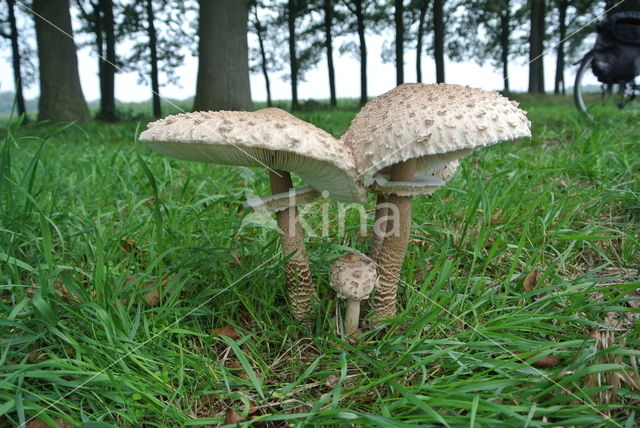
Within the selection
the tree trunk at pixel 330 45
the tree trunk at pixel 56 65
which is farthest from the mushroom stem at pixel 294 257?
the tree trunk at pixel 330 45

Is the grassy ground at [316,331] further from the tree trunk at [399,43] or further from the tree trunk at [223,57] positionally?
the tree trunk at [399,43]

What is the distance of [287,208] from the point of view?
228 cm

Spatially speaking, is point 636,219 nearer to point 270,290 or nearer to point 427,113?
point 427,113

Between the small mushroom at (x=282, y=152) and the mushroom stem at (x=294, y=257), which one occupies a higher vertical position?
the small mushroom at (x=282, y=152)

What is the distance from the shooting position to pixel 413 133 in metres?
1.75

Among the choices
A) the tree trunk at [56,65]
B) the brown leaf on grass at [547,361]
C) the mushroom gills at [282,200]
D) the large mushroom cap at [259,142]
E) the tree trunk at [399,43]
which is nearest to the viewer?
the large mushroom cap at [259,142]

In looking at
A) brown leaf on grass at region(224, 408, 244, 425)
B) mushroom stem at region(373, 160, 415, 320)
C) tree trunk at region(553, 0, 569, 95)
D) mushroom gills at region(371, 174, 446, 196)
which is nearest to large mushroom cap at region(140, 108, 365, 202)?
mushroom gills at region(371, 174, 446, 196)

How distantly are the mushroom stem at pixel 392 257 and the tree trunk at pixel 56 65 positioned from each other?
13.6 meters

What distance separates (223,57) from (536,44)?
17.4 meters

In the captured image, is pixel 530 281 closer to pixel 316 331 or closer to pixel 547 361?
pixel 547 361

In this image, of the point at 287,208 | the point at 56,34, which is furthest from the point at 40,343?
the point at 56,34

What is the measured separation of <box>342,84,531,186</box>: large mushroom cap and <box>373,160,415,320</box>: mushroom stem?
14.7 inches

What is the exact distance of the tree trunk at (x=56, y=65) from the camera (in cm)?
1254

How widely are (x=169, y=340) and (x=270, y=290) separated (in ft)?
2.14
